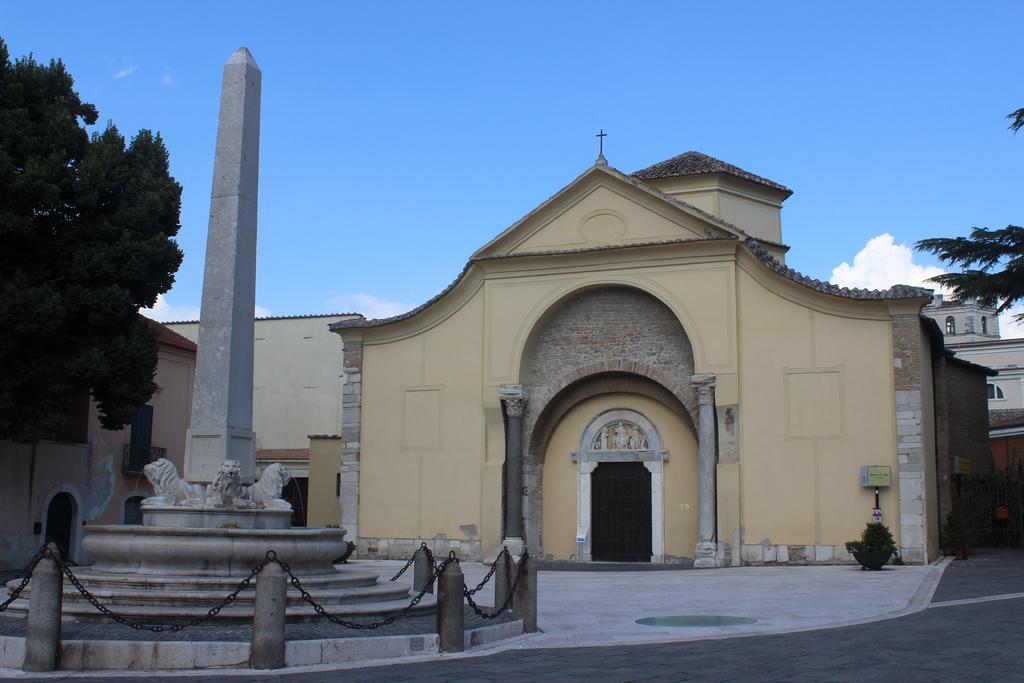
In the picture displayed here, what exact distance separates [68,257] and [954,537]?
18.3 metres

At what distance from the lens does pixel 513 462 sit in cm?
2369

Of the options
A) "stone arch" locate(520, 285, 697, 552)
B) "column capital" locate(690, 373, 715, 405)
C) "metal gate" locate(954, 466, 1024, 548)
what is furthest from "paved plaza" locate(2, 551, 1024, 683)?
"metal gate" locate(954, 466, 1024, 548)

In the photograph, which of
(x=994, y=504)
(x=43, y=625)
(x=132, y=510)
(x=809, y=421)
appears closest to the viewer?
(x=43, y=625)

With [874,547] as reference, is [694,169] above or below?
above

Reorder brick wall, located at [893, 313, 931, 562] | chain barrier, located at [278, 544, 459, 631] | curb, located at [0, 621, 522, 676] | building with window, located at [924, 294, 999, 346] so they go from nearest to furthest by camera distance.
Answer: curb, located at [0, 621, 522, 676], chain barrier, located at [278, 544, 459, 631], brick wall, located at [893, 313, 931, 562], building with window, located at [924, 294, 999, 346]

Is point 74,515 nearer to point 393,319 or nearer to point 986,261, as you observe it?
point 393,319

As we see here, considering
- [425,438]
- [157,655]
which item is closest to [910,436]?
[425,438]

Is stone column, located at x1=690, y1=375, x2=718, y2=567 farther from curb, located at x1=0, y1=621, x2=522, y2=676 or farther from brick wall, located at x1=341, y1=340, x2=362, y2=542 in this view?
curb, located at x1=0, y1=621, x2=522, y2=676

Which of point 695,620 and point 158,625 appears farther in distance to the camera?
point 695,620

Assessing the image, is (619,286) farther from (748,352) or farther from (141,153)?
(141,153)

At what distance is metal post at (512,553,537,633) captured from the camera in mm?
11359

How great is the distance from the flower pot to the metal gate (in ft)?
28.5

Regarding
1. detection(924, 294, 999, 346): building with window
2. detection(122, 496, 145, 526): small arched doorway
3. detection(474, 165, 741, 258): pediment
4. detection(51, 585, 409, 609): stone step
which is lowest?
detection(51, 585, 409, 609): stone step

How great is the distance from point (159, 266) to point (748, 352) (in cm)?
1188
